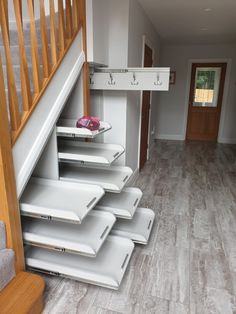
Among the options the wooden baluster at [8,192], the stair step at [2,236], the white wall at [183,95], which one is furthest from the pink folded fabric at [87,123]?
the white wall at [183,95]

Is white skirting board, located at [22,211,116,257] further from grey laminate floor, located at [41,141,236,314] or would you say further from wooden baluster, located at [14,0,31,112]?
wooden baluster, located at [14,0,31,112]

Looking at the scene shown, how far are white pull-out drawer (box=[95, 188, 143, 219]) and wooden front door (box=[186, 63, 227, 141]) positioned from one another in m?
4.63

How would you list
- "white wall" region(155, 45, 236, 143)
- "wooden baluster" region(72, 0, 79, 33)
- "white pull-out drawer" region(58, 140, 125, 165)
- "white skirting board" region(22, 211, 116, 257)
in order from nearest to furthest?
"white skirting board" region(22, 211, 116, 257), "white pull-out drawer" region(58, 140, 125, 165), "wooden baluster" region(72, 0, 79, 33), "white wall" region(155, 45, 236, 143)

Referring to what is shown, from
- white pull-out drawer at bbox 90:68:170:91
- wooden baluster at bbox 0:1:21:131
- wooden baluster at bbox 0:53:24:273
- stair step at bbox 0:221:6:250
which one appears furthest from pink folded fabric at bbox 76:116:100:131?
stair step at bbox 0:221:6:250

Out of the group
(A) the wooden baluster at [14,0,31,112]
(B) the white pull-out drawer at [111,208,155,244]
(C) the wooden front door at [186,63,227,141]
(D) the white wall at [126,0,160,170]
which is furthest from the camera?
(C) the wooden front door at [186,63,227,141]

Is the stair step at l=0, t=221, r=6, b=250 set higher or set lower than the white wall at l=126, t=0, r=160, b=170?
lower

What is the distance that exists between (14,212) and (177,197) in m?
2.23

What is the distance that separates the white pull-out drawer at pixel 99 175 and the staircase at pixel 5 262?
0.65 metres

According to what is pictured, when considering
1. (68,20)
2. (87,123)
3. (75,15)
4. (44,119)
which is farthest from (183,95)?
(44,119)

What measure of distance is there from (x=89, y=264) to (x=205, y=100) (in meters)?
5.57

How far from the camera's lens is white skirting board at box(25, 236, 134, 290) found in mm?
1607

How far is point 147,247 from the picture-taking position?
2213 mm

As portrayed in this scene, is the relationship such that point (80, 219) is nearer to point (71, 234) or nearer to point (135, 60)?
point (71, 234)

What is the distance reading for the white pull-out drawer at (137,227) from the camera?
2090 mm
